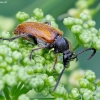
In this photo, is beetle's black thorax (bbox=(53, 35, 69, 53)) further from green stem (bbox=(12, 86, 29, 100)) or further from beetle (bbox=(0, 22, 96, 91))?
green stem (bbox=(12, 86, 29, 100))

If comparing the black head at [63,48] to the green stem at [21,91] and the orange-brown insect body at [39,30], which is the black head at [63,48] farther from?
the green stem at [21,91]

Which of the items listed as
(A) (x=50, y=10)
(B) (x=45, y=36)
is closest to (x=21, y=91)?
(B) (x=45, y=36)

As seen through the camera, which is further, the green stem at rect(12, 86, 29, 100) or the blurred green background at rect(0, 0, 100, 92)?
the blurred green background at rect(0, 0, 100, 92)

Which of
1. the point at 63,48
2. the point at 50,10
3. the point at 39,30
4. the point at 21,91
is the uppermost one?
the point at 50,10

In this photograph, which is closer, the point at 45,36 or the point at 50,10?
the point at 45,36

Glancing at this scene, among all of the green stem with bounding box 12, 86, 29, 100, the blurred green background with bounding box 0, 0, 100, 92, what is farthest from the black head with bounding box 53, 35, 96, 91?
the blurred green background with bounding box 0, 0, 100, 92

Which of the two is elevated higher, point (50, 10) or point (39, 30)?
point (50, 10)

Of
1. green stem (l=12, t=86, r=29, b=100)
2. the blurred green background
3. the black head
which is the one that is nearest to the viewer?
green stem (l=12, t=86, r=29, b=100)

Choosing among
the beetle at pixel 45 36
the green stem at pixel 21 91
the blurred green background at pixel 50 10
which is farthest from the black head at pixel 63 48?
the blurred green background at pixel 50 10

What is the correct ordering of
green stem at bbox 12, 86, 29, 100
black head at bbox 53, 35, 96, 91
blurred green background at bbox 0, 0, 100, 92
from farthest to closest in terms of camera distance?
blurred green background at bbox 0, 0, 100, 92, black head at bbox 53, 35, 96, 91, green stem at bbox 12, 86, 29, 100

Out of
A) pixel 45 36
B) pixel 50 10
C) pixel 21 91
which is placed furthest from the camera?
pixel 50 10

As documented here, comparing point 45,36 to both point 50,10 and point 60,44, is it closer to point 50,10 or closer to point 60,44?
point 60,44

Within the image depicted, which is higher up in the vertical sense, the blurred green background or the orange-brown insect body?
the blurred green background
